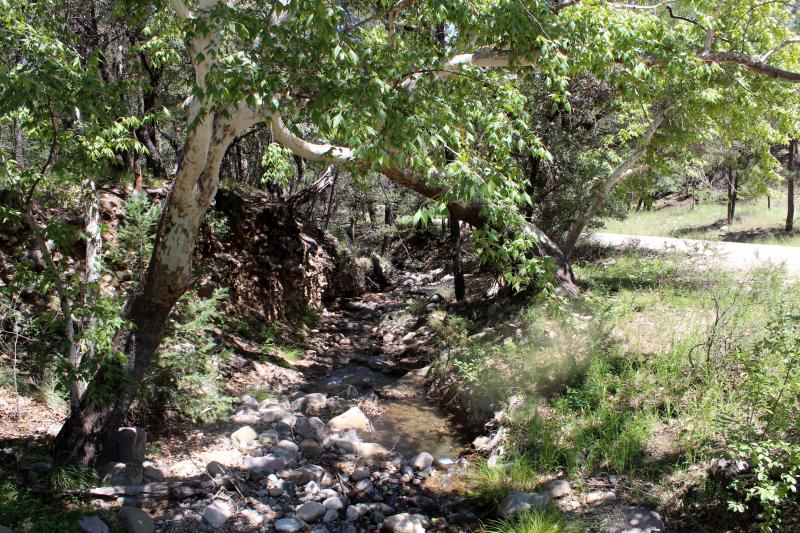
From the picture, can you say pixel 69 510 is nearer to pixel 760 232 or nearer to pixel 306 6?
pixel 306 6

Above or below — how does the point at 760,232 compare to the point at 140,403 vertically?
above

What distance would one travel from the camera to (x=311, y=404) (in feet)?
24.3

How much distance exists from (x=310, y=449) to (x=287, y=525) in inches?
61.7

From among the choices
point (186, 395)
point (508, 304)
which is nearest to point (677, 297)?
point (508, 304)

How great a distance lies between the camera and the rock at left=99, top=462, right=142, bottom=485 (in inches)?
177

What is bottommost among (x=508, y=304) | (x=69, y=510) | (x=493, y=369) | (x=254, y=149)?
(x=69, y=510)

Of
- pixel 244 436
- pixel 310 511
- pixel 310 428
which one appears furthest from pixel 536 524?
pixel 244 436

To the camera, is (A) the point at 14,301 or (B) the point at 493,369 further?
(B) the point at 493,369

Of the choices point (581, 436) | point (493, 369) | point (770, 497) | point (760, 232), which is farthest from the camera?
point (760, 232)

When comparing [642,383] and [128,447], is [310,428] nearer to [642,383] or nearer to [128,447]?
[128,447]


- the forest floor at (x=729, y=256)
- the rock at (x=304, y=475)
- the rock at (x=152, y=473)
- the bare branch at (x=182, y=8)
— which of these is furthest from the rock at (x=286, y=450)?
the forest floor at (x=729, y=256)

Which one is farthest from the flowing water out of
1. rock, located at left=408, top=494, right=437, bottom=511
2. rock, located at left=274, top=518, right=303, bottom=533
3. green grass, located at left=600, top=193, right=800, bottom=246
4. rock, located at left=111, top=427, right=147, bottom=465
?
green grass, located at left=600, top=193, right=800, bottom=246

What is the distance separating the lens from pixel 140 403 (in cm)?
559

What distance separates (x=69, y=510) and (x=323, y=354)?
6.66m
